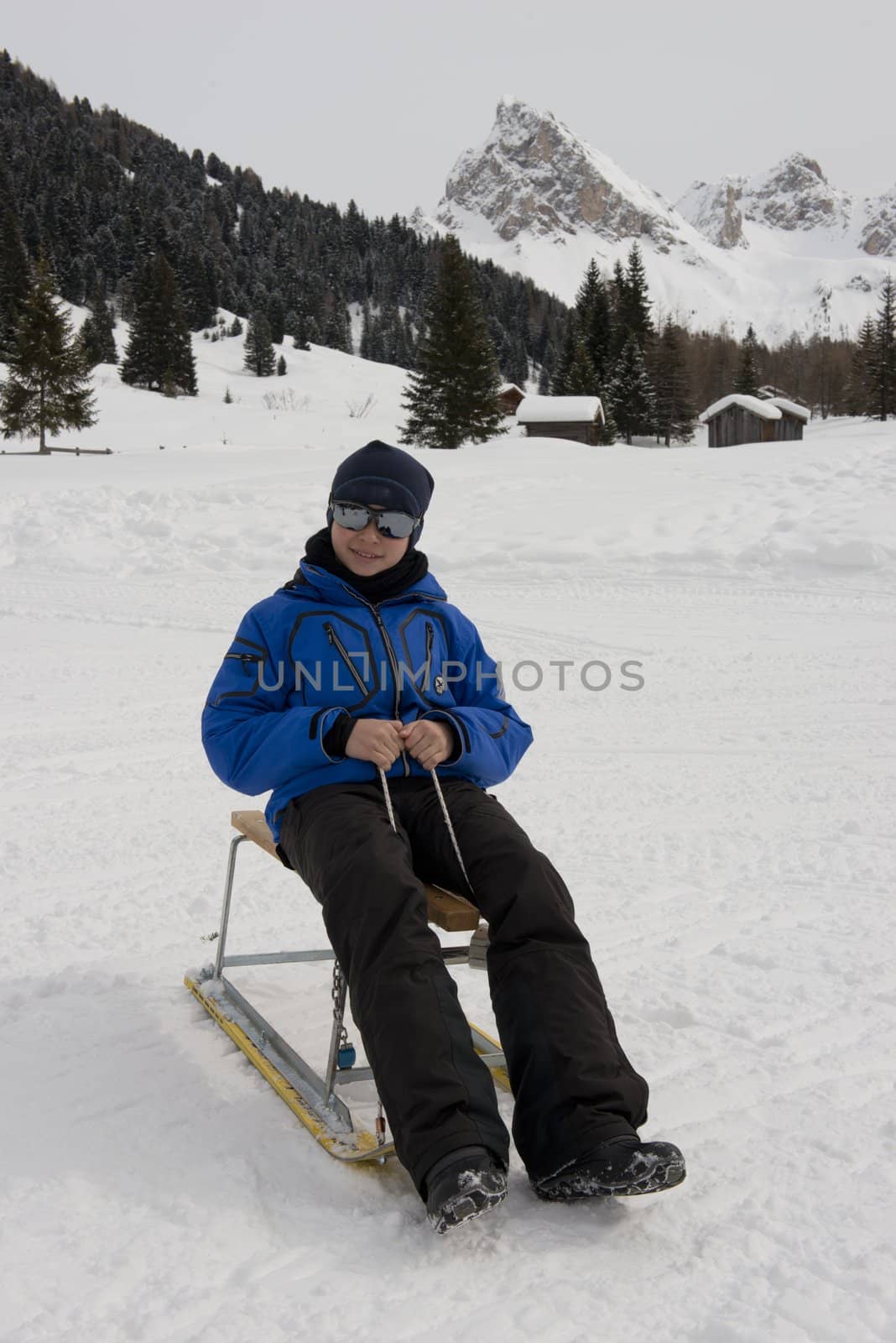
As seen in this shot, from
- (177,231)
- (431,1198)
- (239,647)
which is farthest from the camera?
(177,231)

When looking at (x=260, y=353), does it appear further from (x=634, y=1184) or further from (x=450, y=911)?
(x=634, y=1184)

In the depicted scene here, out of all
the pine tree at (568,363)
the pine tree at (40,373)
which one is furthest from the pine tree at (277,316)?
the pine tree at (40,373)

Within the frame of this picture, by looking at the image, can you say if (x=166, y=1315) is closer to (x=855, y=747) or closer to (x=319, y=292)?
(x=855, y=747)

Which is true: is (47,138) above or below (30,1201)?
above

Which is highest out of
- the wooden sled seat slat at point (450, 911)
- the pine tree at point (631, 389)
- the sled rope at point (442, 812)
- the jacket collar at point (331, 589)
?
the pine tree at point (631, 389)

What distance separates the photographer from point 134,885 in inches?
152

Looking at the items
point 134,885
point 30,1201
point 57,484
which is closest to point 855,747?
point 134,885

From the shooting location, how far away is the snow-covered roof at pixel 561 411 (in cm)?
4056

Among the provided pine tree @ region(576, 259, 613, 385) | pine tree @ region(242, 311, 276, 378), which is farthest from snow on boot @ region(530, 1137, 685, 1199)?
pine tree @ region(242, 311, 276, 378)

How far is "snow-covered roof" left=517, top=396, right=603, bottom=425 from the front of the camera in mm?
40562

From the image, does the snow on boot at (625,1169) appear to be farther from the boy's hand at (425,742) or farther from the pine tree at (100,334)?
the pine tree at (100,334)

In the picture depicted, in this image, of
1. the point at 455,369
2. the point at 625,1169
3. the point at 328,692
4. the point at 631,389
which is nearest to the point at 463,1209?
the point at 625,1169

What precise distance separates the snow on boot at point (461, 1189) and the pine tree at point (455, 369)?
35.4 meters

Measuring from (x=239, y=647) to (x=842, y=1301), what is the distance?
2072 mm
